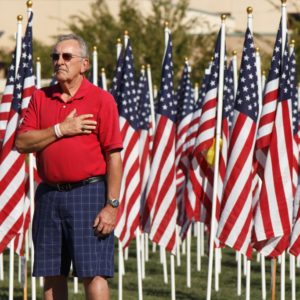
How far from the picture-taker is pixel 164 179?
1655cm

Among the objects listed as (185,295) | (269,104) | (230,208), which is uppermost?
(269,104)

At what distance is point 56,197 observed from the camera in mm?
10086

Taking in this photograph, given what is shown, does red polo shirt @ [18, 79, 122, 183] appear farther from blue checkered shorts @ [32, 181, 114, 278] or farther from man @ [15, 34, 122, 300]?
blue checkered shorts @ [32, 181, 114, 278]

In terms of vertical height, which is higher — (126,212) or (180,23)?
(180,23)

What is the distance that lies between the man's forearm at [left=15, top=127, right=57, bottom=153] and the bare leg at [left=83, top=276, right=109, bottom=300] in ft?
3.23

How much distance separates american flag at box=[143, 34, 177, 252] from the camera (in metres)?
16.5

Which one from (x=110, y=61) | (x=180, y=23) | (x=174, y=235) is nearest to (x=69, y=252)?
(x=174, y=235)

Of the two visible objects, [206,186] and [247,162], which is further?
[206,186]

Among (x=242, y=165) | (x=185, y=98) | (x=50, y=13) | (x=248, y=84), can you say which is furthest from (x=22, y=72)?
(x=50, y=13)

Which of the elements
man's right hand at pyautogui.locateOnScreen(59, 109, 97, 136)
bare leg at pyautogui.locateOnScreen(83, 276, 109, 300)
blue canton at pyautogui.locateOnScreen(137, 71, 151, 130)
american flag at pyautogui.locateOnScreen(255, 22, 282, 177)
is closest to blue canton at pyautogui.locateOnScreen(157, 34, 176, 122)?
american flag at pyautogui.locateOnScreen(255, 22, 282, 177)

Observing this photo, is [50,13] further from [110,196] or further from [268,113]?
[110,196]

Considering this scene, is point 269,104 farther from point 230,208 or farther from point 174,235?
point 174,235

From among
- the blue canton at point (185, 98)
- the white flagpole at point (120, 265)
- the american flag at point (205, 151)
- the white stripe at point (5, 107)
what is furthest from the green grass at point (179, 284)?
the blue canton at point (185, 98)

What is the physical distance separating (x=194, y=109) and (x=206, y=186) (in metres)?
5.01
